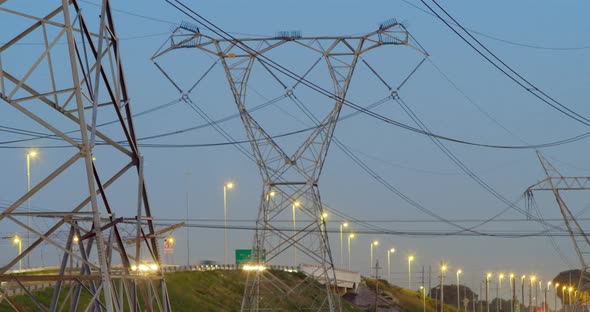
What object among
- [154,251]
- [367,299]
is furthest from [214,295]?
[154,251]

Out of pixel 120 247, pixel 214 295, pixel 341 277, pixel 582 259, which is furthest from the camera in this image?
pixel 341 277

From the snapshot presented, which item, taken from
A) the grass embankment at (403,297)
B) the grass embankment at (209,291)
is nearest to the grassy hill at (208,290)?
the grass embankment at (209,291)

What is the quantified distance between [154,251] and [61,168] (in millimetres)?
6683

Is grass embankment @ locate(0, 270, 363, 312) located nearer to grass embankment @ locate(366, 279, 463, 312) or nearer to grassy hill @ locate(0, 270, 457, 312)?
grassy hill @ locate(0, 270, 457, 312)

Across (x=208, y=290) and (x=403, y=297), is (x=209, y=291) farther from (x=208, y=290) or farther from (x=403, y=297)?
(x=403, y=297)

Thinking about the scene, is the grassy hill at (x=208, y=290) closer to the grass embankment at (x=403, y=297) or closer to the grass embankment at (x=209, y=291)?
the grass embankment at (x=209, y=291)

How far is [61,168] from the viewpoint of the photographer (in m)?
24.3

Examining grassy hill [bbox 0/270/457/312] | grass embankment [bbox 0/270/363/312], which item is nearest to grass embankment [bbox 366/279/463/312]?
grassy hill [bbox 0/270/457/312]

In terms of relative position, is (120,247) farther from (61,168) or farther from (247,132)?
(247,132)

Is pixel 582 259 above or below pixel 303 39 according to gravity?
below

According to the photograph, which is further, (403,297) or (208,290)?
(403,297)

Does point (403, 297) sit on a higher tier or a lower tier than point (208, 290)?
lower

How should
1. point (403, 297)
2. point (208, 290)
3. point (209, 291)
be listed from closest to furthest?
point (209, 291) → point (208, 290) → point (403, 297)

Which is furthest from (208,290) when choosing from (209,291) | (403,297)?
(403,297)
